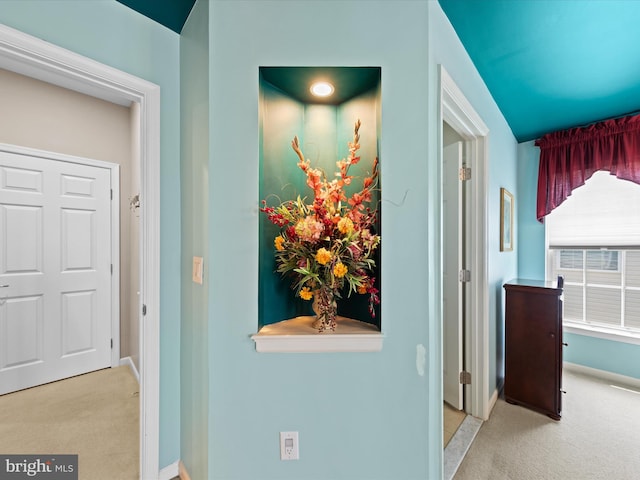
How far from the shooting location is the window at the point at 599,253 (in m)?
2.54

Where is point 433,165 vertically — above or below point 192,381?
above

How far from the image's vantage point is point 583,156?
105 inches

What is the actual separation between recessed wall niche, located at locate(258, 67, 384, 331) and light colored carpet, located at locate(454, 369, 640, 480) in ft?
4.38

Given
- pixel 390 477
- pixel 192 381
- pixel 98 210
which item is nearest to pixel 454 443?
pixel 390 477

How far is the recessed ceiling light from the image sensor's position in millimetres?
1251

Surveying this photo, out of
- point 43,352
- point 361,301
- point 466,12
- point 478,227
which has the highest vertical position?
point 466,12

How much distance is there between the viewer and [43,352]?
2529 mm

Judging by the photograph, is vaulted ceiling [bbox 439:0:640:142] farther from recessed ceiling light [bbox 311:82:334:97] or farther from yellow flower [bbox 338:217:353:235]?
yellow flower [bbox 338:217:353:235]

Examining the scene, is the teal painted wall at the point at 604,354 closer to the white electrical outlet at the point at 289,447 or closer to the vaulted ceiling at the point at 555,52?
the vaulted ceiling at the point at 555,52

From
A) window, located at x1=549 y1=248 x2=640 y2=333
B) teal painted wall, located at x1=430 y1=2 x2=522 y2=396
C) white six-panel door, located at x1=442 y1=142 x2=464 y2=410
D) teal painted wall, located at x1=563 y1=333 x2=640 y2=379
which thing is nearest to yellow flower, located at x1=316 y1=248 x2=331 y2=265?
teal painted wall, located at x1=430 y1=2 x2=522 y2=396

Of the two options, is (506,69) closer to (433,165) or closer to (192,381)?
(433,165)

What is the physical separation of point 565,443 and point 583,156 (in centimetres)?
243

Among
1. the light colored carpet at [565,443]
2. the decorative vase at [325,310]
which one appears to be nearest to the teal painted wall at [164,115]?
the decorative vase at [325,310]

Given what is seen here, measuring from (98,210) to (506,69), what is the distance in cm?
367
